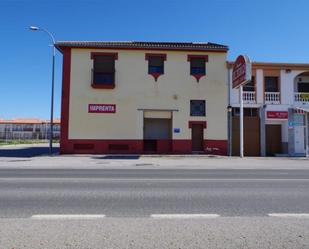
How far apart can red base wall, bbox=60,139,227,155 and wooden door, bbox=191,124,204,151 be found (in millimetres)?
507

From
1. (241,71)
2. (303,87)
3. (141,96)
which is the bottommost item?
(141,96)

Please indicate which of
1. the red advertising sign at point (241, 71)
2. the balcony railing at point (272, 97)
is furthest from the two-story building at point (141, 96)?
the balcony railing at point (272, 97)

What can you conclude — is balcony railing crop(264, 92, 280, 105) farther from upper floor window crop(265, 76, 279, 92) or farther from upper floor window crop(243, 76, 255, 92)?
upper floor window crop(243, 76, 255, 92)

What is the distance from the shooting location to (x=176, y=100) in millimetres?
27125

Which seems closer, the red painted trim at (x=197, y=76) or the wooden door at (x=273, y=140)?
the red painted trim at (x=197, y=76)

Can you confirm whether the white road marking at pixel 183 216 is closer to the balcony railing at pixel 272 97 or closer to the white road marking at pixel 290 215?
the white road marking at pixel 290 215

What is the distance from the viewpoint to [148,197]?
8258 millimetres

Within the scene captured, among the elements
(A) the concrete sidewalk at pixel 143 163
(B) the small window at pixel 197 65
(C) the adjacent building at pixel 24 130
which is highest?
(B) the small window at pixel 197 65

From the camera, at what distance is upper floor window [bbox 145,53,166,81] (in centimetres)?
2734

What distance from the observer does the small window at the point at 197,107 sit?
1073 inches

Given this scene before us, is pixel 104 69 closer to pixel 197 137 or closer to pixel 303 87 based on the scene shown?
pixel 197 137

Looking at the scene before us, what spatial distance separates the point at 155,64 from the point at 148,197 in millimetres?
20332

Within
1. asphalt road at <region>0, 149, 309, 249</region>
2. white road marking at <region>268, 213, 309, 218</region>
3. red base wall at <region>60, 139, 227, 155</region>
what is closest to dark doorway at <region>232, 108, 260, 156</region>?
red base wall at <region>60, 139, 227, 155</region>

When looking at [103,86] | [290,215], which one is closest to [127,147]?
[103,86]
